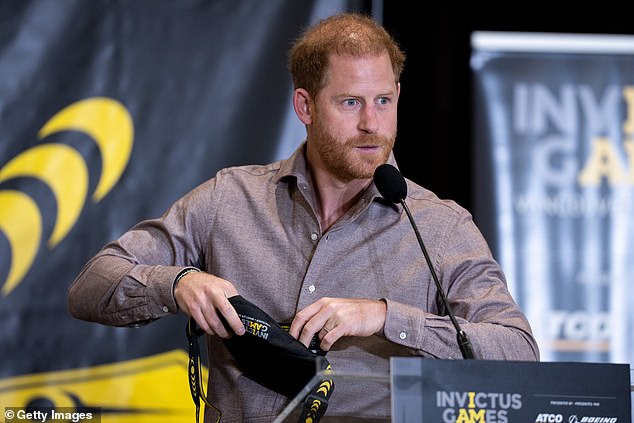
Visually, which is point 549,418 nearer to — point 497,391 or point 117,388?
point 497,391

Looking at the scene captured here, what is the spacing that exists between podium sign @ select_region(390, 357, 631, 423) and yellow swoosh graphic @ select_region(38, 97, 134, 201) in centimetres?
170

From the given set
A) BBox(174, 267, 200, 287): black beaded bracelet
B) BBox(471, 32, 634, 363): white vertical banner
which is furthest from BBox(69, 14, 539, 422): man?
BBox(471, 32, 634, 363): white vertical banner

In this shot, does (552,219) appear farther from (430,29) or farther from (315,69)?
(315,69)

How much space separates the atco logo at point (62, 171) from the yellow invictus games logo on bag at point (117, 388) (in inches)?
13.3

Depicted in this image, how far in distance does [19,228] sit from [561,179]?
5.95ft

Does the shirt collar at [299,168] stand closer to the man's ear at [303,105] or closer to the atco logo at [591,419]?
the man's ear at [303,105]

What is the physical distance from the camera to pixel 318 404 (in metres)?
1.66

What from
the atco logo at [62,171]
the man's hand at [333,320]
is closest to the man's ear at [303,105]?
the man's hand at [333,320]

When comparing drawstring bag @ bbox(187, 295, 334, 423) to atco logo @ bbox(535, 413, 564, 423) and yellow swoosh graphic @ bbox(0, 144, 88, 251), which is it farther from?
yellow swoosh graphic @ bbox(0, 144, 88, 251)

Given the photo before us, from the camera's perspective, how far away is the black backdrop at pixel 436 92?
3.62 metres

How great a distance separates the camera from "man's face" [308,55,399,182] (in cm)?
228

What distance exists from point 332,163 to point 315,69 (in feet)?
0.77

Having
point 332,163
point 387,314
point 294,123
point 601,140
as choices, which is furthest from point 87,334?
point 601,140

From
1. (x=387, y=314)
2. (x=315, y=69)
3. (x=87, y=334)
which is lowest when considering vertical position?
(x=87, y=334)
